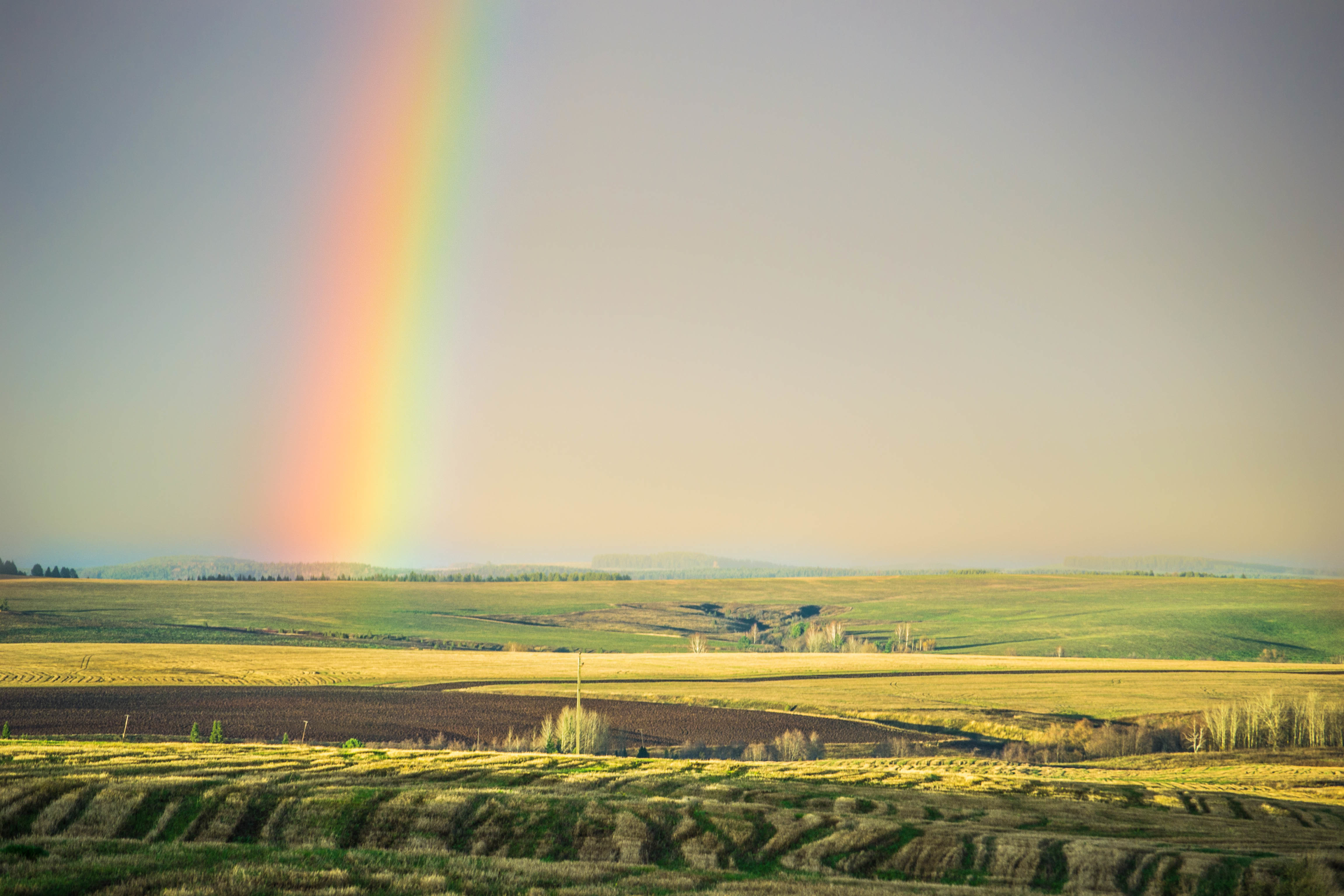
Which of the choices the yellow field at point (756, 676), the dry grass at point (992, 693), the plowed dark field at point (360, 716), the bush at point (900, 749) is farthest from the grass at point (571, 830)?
the yellow field at point (756, 676)

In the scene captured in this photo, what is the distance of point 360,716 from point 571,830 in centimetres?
6075

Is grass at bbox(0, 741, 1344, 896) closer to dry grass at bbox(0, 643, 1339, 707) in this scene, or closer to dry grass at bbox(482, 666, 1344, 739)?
dry grass at bbox(482, 666, 1344, 739)

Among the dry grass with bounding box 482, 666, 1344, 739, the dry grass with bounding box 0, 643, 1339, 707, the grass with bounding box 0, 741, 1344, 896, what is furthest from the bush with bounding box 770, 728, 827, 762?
the dry grass with bounding box 0, 643, 1339, 707

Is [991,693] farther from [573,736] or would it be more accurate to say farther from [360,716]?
[360,716]

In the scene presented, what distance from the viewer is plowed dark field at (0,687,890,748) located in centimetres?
7288

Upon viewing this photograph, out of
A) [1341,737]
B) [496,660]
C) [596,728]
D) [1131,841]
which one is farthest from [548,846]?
[496,660]

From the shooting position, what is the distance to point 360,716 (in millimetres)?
82312

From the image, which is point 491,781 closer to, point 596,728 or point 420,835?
point 420,835

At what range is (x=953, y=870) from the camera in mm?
27141

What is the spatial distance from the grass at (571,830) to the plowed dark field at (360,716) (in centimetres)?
3090

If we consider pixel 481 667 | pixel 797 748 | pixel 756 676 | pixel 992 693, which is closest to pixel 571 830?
pixel 797 748

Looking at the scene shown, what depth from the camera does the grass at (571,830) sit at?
59.7ft

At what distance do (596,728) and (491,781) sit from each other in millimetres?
37835

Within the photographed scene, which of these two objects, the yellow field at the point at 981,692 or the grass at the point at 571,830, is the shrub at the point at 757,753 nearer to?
the yellow field at the point at 981,692
